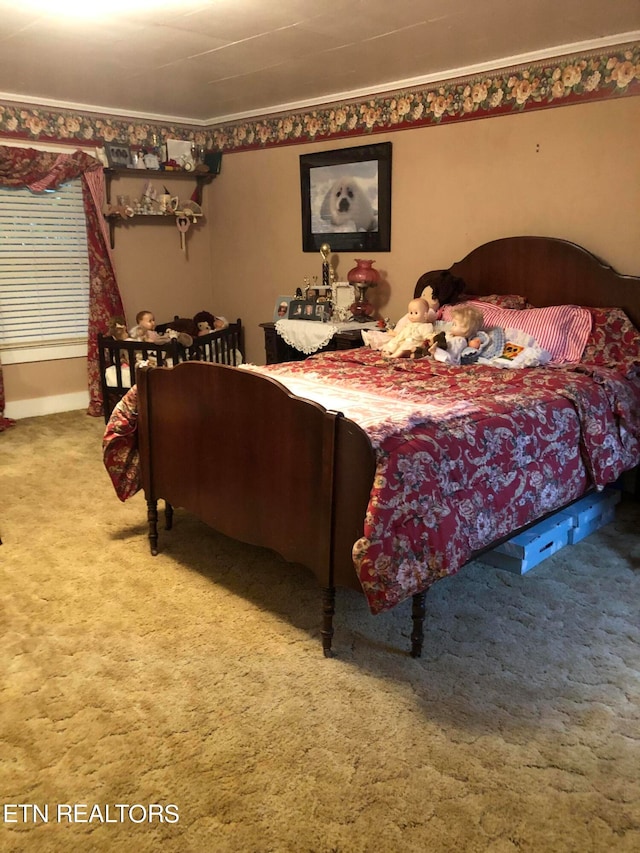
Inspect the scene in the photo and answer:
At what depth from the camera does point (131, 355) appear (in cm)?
452

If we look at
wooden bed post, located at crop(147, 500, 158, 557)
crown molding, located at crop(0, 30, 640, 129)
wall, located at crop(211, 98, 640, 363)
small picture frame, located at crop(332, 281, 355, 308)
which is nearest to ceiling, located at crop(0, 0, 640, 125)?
crown molding, located at crop(0, 30, 640, 129)

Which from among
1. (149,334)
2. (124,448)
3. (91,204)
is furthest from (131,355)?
(124,448)

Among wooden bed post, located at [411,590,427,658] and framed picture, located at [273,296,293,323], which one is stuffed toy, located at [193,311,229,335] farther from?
wooden bed post, located at [411,590,427,658]

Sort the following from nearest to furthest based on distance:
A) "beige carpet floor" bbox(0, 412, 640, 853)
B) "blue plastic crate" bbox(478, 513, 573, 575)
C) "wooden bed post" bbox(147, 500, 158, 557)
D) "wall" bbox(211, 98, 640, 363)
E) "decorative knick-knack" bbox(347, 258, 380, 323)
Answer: "beige carpet floor" bbox(0, 412, 640, 853) → "blue plastic crate" bbox(478, 513, 573, 575) → "wooden bed post" bbox(147, 500, 158, 557) → "wall" bbox(211, 98, 640, 363) → "decorative knick-knack" bbox(347, 258, 380, 323)

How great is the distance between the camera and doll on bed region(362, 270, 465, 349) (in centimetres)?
401

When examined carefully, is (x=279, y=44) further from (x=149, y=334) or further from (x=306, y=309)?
(x=149, y=334)

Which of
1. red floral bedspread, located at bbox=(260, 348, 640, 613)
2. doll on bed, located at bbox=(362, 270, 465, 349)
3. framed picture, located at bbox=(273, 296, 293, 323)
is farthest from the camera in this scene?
framed picture, located at bbox=(273, 296, 293, 323)

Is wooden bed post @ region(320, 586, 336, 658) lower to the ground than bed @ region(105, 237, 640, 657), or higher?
lower

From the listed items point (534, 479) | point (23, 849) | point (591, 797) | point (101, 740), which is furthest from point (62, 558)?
point (591, 797)

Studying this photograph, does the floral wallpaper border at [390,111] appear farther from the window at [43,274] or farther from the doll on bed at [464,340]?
the doll on bed at [464,340]

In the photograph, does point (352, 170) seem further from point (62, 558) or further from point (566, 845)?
point (566, 845)

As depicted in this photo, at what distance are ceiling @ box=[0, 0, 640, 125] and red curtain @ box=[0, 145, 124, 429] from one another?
1.29 feet

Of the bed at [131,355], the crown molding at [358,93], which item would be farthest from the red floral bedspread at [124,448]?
the crown molding at [358,93]

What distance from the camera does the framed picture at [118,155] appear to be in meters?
5.12
